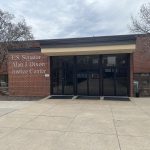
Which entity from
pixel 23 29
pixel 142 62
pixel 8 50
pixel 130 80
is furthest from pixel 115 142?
pixel 142 62

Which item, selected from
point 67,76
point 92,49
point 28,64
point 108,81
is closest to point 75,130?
point 92,49

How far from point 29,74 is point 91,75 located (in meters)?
5.27

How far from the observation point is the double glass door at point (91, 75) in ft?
60.2

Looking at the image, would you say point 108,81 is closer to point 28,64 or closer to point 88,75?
point 88,75

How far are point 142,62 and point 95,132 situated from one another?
2035cm

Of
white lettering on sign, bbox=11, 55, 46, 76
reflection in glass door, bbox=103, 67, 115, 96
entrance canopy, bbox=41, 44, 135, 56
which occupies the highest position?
entrance canopy, bbox=41, 44, 135, 56

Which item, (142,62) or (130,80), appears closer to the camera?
(130,80)

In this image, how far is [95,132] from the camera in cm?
777

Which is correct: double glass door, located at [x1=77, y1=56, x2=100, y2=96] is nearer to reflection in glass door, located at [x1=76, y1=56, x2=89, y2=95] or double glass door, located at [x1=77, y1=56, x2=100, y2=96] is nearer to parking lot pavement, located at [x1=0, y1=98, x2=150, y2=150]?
reflection in glass door, located at [x1=76, y1=56, x2=89, y2=95]

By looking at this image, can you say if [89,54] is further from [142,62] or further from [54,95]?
[142,62]

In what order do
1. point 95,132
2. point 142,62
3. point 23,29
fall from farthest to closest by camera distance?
point 142,62 → point 23,29 → point 95,132

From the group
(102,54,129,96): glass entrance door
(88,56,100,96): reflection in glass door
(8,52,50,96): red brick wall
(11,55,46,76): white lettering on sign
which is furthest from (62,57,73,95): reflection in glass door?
(102,54,129,96): glass entrance door

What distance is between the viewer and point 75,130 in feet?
26.3

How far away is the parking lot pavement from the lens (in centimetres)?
648
